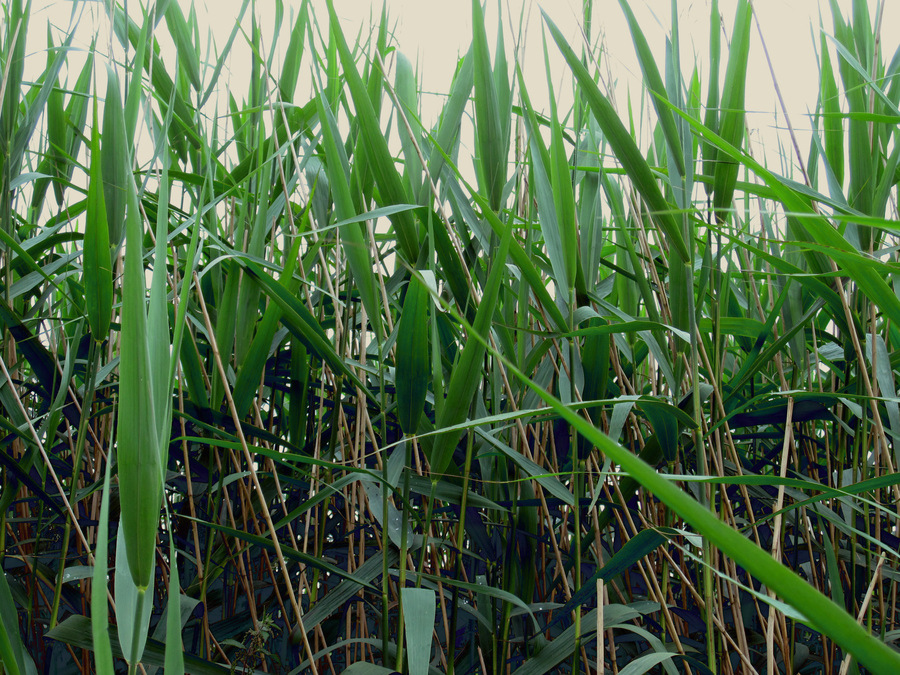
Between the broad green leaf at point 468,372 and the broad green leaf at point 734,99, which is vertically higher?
the broad green leaf at point 734,99

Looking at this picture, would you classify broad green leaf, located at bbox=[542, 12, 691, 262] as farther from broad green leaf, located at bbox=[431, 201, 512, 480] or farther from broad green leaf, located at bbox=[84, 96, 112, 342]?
broad green leaf, located at bbox=[84, 96, 112, 342]

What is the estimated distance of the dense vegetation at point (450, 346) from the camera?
51 cm

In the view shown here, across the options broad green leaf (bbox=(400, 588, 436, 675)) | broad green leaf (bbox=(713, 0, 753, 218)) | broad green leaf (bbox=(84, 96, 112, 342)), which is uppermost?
broad green leaf (bbox=(713, 0, 753, 218))

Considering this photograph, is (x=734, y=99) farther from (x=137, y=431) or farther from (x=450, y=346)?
(x=137, y=431)

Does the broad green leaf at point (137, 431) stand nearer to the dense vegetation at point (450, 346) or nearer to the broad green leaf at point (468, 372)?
the dense vegetation at point (450, 346)

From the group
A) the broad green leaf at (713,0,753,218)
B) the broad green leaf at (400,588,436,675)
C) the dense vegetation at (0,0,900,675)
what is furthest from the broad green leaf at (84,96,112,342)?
the broad green leaf at (713,0,753,218)

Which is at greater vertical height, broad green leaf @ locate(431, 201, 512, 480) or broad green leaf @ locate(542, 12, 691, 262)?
broad green leaf @ locate(542, 12, 691, 262)

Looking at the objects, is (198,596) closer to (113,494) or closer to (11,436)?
(113,494)

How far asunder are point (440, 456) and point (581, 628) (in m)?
0.25

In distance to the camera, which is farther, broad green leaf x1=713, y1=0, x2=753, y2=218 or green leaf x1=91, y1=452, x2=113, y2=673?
broad green leaf x1=713, y1=0, x2=753, y2=218

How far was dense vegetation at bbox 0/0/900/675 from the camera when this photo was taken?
51 cm

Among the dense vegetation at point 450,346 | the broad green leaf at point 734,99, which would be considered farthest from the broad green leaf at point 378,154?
the broad green leaf at point 734,99

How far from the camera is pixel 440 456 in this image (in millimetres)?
588

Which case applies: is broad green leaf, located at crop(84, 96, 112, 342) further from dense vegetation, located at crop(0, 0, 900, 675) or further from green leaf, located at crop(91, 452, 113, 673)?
green leaf, located at crop(91, 452, 113, 673)
